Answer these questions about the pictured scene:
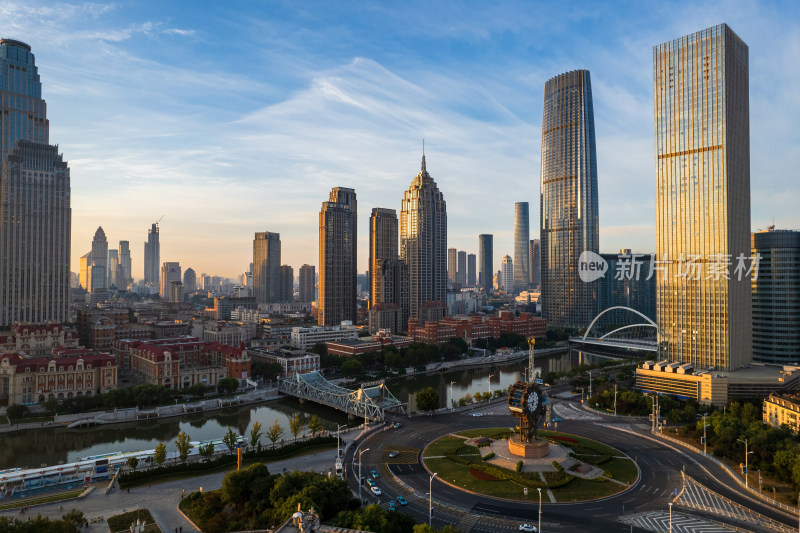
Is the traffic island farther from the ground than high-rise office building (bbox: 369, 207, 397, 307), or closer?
closer

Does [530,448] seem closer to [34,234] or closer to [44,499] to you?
[44,499]

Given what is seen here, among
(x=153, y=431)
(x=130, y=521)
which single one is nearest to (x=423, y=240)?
(x=153, y=431)

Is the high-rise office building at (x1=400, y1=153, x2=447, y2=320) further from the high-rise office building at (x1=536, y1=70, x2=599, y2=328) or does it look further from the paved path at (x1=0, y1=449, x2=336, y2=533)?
the paved path at (x1=0, y1=449, x2=336, y2=533)

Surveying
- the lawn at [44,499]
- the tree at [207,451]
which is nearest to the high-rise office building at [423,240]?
the tree at [207,451]

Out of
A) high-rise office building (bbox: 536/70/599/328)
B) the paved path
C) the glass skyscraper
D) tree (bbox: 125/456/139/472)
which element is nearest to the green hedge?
tree (bbox: 125/456/139/472)

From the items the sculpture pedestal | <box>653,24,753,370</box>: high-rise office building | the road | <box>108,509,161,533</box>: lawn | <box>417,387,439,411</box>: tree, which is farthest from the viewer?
<box>653,24,753,370</box>: high-rise office building

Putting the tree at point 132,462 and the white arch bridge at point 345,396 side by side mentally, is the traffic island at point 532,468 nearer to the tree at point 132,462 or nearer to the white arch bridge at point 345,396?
the white arch bridge at point 345,396

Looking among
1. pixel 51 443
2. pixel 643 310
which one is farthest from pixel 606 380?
pixel 643 310
